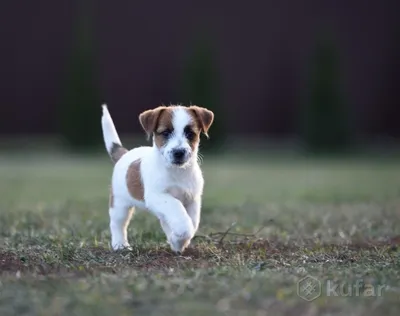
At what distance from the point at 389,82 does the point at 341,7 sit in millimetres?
4845

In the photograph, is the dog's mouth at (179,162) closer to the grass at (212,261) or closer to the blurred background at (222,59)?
the grass at (212,261)

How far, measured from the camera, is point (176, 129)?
7.35 meters

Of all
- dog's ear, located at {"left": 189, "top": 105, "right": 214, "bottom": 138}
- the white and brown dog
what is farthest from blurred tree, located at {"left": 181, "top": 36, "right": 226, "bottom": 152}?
dog's ear, located at {"left": 189, "top": 105, "right": 214, "bottom": 138}

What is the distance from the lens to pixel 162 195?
7.16m

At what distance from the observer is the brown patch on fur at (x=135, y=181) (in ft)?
24.8

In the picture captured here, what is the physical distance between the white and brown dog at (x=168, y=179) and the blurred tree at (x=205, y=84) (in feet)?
102

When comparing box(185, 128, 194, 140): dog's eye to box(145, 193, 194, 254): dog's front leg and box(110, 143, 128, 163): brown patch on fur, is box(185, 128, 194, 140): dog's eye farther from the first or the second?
box(110, 143, 128, 163): brown patch on fur

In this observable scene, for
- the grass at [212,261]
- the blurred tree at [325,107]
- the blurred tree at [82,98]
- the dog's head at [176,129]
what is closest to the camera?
the grass at [212,261]

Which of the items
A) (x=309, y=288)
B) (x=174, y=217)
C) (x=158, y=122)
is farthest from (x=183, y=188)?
(x=309, y=288)

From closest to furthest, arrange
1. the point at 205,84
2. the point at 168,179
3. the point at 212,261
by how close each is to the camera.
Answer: the point at 212,261
the point at 168,179
the point at 205,84

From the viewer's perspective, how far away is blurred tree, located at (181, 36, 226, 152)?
3925 cm

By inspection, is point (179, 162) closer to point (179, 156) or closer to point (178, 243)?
point (179, 156)

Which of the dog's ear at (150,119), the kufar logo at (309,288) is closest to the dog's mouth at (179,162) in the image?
the dog's ear at (150,119)

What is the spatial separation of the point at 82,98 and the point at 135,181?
110 feet
